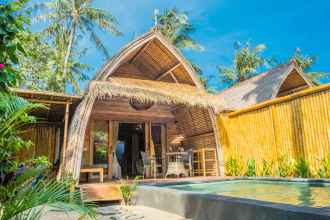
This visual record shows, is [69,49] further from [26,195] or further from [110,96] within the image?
[26,195]

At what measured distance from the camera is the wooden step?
20.8ft

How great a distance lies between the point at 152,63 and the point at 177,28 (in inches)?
448

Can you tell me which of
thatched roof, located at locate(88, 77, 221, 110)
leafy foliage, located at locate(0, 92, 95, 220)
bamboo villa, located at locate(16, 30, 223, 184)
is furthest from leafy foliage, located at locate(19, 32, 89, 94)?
leafy foliage, located at locate(0, 92, 95, 220)

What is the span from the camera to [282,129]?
8180 millimetres

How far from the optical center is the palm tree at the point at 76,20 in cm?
1661

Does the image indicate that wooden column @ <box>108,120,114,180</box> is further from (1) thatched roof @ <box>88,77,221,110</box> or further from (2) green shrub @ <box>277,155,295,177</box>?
(2) green shrub @ <box>277,155,295,177</box>

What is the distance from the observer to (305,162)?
7371 mm

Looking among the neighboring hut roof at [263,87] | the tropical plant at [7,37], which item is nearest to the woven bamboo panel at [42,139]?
the neighboring hut roof at [263,87]

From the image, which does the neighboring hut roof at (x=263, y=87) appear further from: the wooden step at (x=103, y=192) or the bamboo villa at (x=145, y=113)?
the wooden step at (x=103, y=192)

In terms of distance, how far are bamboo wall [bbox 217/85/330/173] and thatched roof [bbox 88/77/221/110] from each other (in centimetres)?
111

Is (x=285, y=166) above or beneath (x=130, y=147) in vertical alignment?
beneath

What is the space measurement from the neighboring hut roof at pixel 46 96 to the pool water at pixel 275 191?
139 inches

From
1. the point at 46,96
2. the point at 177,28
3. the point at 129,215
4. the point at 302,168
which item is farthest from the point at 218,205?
the point at 177,28

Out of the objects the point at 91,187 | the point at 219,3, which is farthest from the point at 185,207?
the point at 219,3
